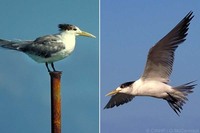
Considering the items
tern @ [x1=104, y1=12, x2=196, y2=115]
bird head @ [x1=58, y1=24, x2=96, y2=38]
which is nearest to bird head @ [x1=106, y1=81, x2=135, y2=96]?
tern @ [x1=104, y1=12, x2=196, y2=115]

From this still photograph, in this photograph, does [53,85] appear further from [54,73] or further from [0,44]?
[0,44]

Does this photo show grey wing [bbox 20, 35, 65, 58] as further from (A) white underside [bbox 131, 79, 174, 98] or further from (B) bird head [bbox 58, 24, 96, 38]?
(A) white underside [bbox 131, 79, 174, 98]

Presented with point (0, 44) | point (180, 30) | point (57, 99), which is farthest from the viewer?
point (180, 30)

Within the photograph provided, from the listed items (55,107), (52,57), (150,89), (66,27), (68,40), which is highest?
(66,27)

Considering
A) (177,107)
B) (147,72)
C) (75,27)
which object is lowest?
(177,107)

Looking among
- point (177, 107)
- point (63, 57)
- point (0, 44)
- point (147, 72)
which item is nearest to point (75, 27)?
point (63, 57)

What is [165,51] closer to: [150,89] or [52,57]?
[150,89]

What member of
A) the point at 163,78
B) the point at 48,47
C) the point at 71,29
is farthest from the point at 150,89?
the point at 48,47
